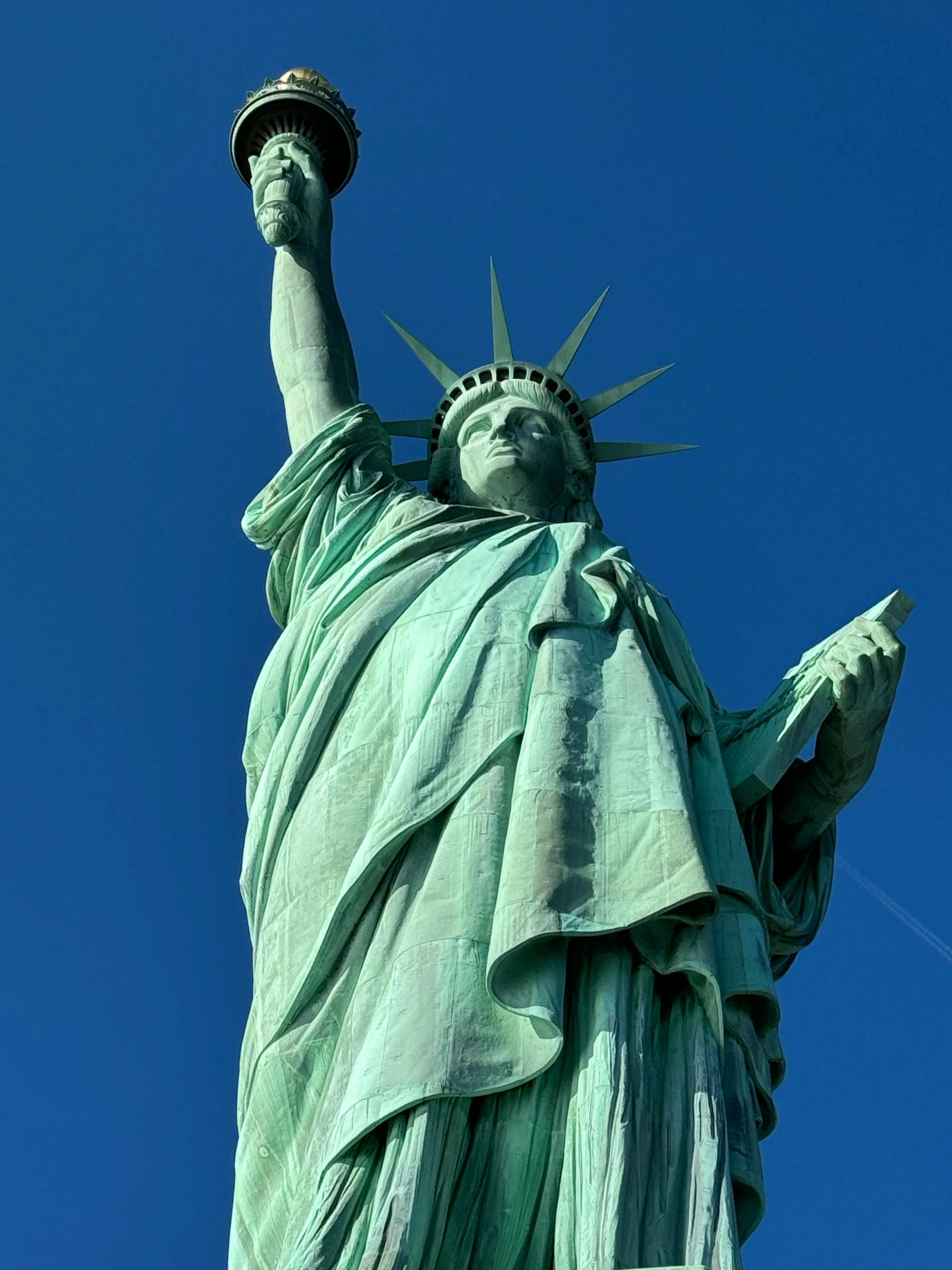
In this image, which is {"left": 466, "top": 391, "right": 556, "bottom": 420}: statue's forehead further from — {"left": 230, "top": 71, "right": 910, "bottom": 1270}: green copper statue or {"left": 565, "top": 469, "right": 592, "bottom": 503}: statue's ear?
{"left": 565, "top": 469, "right": 592, "bottom": 503}: statue's ear

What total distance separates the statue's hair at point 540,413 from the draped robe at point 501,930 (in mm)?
1383

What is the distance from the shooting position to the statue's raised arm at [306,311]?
1235 cm

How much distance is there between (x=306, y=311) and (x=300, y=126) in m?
1.67

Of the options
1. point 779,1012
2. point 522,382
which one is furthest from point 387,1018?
point 522,382

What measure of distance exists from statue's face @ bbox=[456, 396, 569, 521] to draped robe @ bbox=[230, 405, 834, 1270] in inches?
36.1

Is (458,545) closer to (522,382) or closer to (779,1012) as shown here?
(522,382)

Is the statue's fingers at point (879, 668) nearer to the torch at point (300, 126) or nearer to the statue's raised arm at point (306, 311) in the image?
the statue's raised arm at point (306, 311)

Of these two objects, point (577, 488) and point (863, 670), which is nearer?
point (863, 670)

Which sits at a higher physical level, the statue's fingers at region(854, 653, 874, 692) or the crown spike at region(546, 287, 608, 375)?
the crown spike at region(546, 287, 608, 375)

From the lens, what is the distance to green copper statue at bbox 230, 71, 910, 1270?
28.1 feet

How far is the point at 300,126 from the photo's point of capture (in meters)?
13.8

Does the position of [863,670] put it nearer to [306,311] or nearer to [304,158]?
[306,311]

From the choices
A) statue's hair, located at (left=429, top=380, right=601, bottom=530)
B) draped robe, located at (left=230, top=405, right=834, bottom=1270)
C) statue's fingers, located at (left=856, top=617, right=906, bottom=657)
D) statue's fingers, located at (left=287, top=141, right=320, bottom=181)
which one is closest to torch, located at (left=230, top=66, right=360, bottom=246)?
statue's fingers, located at (left=287, top=141, right=320, bottom=181)

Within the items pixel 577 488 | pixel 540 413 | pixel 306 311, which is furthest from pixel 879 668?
pixel 306 311
